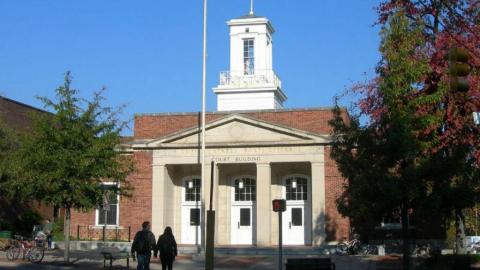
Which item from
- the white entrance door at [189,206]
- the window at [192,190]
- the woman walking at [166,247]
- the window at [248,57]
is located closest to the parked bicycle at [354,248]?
the white entrance door at [189,206]

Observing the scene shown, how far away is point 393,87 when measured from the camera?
58.3ft

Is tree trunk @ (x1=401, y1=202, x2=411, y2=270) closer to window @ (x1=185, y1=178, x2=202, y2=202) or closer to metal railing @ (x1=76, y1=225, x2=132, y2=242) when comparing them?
metal railing @ (x1=76, y1=225, x2=132, y2=242)

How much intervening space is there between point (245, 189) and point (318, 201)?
4938 mm

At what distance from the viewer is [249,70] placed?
42406 millimetres

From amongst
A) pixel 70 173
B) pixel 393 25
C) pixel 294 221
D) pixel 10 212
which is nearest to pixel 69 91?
pixel 70 173

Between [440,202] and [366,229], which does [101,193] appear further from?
[366,229]

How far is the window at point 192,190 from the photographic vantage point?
36.1 meters

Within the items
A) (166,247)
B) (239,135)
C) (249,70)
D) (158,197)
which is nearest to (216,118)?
(239,135)

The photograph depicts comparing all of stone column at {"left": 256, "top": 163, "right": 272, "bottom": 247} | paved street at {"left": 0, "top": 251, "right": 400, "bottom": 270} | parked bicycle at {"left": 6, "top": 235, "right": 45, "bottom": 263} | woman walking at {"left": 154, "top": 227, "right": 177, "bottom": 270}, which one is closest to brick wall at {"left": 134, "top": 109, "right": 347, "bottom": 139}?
stone column at {"left": 256, "top": 163, "right": 272, "bottom": 247}

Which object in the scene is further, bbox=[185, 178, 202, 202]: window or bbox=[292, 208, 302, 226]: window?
bbox=[185, 178, 202, 202]: window

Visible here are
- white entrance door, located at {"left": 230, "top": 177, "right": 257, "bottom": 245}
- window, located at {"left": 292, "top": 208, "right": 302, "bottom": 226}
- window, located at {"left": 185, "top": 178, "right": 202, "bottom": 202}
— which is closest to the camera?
window, located at {"left": 292, "top": 208, "right": 302, "bottom": 226}

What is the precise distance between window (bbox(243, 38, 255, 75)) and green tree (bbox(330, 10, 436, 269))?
22598 millimetres

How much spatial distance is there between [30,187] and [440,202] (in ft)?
43.6

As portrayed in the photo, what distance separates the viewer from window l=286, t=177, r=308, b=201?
34.7 metres
